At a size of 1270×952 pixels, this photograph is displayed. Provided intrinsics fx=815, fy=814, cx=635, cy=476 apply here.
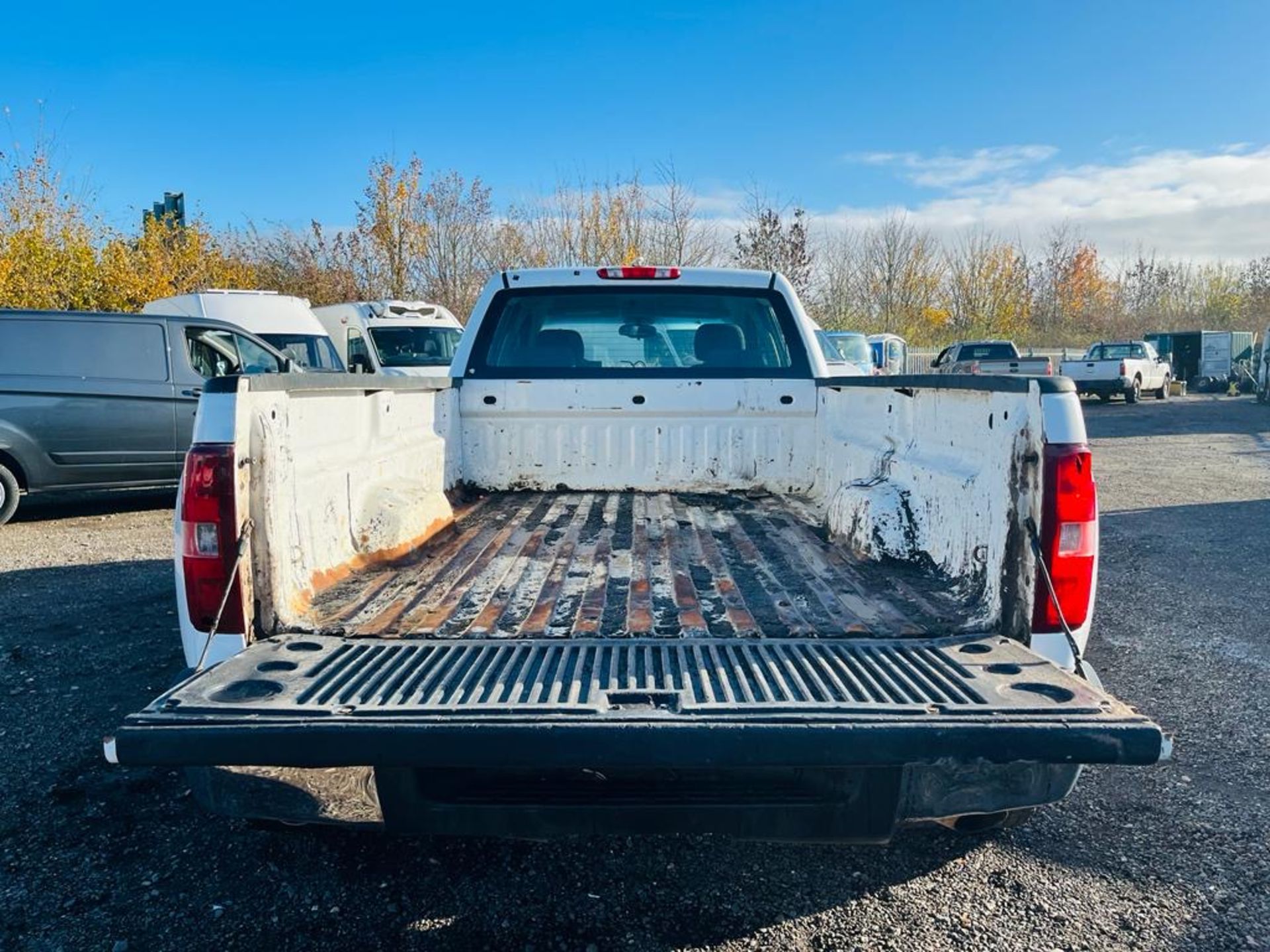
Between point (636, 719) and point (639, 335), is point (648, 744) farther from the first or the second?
point (639, 335)

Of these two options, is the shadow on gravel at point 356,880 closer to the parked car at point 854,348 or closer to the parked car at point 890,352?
the parked car at point 854,348

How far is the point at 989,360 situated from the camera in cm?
2208

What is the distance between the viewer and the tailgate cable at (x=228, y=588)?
7.02 feet

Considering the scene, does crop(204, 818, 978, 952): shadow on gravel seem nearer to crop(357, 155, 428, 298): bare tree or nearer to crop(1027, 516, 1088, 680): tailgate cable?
crop(1027, 516, 1088, 680): tailgate cable

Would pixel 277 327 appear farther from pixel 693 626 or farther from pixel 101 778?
pixel 693 626

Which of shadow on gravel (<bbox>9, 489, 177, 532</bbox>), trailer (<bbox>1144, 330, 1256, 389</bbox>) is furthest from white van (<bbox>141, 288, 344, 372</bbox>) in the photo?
trailer (<bbox>1144, 330, 1256, 389</bbox>)

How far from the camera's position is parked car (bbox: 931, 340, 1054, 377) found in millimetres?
20406

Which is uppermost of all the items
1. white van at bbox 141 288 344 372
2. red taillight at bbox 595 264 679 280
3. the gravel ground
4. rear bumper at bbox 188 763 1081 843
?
white van at bbox 141 288 344 372

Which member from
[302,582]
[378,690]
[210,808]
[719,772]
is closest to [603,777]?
[719,772]

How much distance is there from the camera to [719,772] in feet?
6.23

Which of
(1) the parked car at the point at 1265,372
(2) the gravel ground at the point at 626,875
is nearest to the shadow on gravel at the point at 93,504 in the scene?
(2) the gravel ground at the point at 626,875

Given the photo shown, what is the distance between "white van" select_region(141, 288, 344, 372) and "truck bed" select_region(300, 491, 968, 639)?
430 inches

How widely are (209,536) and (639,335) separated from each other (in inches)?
112

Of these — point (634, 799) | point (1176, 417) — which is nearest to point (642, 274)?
point (634, 799)
